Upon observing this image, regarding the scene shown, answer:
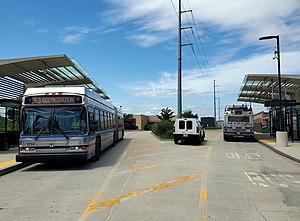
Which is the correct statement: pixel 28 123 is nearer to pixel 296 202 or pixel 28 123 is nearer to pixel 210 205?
pixel 210 205

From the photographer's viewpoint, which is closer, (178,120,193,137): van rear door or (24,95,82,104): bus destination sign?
(24,95,82,104): bus destination sign

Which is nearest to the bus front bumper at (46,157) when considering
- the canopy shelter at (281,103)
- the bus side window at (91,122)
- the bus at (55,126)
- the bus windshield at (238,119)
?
the bus at (55,126)

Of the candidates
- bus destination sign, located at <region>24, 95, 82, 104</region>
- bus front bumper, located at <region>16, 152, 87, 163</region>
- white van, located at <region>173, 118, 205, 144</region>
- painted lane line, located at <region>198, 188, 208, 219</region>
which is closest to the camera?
painted lane line, located at <region>198, 188, 208, 219</region>

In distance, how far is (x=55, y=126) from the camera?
1022 cm

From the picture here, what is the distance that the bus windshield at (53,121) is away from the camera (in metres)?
10.2

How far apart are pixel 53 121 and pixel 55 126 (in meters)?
0.21

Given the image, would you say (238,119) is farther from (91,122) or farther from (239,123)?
(91,122)

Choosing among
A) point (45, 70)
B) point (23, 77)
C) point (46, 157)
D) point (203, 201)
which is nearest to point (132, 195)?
point (203, 201)

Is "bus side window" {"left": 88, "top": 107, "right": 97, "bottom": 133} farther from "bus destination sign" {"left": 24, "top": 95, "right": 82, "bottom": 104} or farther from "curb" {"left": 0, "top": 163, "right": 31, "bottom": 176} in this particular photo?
"curb" {"left": 0, "top": 163, "right": 31, "bottom": 176}

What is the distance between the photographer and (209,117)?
73562 millimetres

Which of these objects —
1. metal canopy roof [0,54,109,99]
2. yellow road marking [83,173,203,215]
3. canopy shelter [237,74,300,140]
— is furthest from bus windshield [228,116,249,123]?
yellow road marking [83,173,203,215]

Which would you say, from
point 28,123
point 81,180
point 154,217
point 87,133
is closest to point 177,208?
point 154,217

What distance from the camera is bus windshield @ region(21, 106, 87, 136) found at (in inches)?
400

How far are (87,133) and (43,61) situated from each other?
1393 cm
